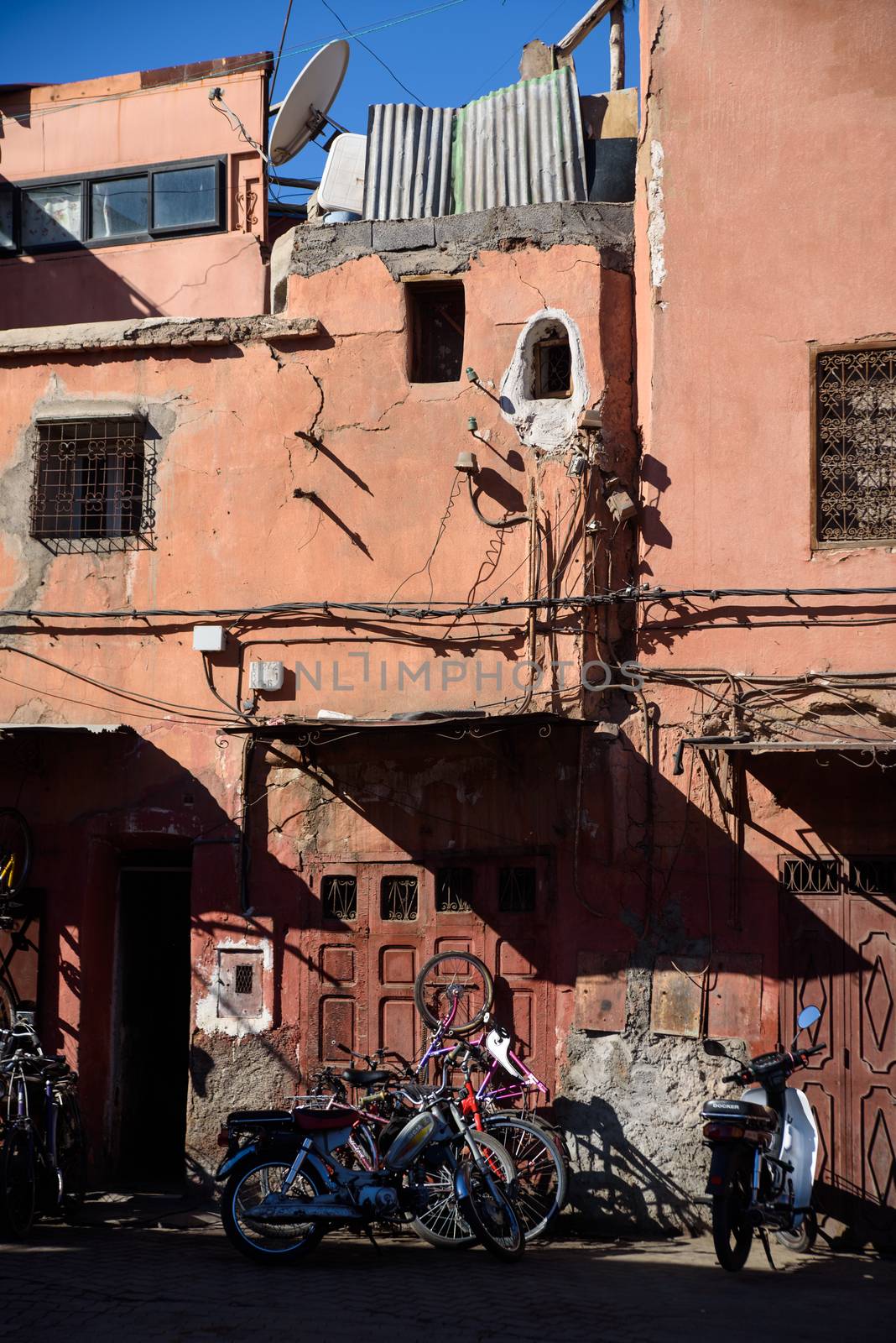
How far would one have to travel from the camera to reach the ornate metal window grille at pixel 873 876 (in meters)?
9.48

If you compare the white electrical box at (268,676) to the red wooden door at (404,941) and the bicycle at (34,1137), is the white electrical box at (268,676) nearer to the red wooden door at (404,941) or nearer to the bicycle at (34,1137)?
the red wooden door at (404,941)

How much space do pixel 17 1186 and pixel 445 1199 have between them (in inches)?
107

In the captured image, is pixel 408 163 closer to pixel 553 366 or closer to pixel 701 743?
pixel 553 366

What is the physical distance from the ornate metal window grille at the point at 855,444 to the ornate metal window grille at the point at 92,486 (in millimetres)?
5237

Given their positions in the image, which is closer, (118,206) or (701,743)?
(701,743)

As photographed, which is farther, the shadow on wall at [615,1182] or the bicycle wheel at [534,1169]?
the shadow on wall at [615,1182]

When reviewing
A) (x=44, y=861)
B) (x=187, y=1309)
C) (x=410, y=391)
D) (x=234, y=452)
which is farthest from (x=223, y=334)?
(x=187, y=1309)

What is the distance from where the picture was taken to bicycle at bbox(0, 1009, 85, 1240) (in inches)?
340

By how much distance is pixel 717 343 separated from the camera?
396 inches

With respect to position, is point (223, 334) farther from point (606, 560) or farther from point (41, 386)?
point (606, 560)

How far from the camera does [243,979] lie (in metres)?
10.4

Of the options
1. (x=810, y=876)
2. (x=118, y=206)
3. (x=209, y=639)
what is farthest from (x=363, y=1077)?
(x=118, y=206)

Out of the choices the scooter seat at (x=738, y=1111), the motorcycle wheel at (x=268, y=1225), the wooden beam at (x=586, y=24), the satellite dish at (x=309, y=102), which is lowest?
the motorcycle wheel at (x=268, y=1225)

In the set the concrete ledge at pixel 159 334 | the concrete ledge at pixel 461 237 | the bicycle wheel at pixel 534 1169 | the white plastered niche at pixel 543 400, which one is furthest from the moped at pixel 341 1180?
the concrete ledge at pixel 461 237
